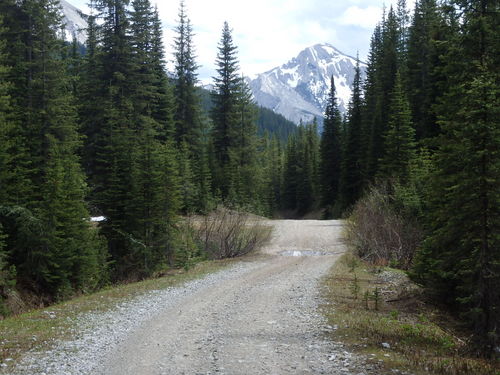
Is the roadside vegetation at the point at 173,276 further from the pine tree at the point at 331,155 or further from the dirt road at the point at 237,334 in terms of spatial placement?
the pine tree at the point at 331,155

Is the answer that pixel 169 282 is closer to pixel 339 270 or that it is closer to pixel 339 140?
pixel 339 270

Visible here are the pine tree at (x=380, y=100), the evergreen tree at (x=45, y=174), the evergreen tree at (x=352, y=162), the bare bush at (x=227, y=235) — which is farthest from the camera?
the evergreen tree at (x=352, y=162)

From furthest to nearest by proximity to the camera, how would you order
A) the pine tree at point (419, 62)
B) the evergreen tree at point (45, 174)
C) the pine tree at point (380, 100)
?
the pine tree at point (419, 62)
the pine tree at point (380, 100)
the evergreen tree at point (45, 174)

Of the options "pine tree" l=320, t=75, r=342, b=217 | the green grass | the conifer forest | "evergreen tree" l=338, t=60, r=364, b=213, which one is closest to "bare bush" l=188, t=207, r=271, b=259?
the conifer forest

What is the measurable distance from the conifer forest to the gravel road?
3.22 meters

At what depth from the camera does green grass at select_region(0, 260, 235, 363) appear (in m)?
8.09

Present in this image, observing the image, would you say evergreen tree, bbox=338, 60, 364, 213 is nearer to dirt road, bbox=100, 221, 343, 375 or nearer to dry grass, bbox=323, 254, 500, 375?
dirt road, bbox=100, 221, 343, 375

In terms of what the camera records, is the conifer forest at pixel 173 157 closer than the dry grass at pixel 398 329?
No

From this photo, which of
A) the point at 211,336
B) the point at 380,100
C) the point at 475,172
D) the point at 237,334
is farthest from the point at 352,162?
the point at 211,336

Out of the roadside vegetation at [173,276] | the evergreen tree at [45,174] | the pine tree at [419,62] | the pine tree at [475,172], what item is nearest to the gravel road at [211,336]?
the roadside vegetation at [173,276]

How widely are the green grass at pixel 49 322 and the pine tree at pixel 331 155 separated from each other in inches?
1923

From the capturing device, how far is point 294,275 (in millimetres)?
16656

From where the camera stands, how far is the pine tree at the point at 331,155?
204 ft

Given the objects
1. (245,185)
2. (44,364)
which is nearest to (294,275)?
(44,364)
